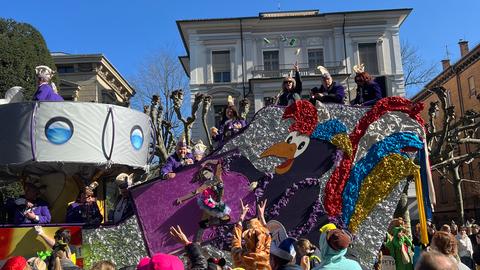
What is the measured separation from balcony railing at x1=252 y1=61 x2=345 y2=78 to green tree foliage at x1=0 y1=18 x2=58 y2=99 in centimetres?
1819

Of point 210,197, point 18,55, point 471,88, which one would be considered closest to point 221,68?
point 471,88

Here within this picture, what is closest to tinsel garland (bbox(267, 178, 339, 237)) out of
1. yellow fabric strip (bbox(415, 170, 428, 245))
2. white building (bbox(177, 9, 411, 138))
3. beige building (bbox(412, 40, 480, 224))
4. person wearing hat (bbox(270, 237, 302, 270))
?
yellow fabric strip (bbox(415, 170, 428, 245))

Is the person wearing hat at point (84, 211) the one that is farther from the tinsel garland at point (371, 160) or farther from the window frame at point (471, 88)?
the window frame at point (471, 88)

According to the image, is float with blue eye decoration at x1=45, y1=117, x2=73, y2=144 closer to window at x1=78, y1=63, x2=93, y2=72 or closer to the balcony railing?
the balcony railing

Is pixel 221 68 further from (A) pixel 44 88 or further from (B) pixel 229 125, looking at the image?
(A) pixel 44 88

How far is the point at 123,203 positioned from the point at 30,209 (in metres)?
1.35

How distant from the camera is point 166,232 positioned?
713cm

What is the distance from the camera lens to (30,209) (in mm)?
7438

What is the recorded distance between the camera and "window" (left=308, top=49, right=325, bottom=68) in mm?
34938

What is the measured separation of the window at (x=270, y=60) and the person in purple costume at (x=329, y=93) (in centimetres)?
2710

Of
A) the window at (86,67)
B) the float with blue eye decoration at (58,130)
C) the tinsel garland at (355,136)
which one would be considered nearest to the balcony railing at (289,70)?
the window at (86,67)

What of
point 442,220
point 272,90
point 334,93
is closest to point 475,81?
point 442,220

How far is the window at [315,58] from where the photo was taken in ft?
115

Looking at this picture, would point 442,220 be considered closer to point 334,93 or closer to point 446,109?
point 446,109
